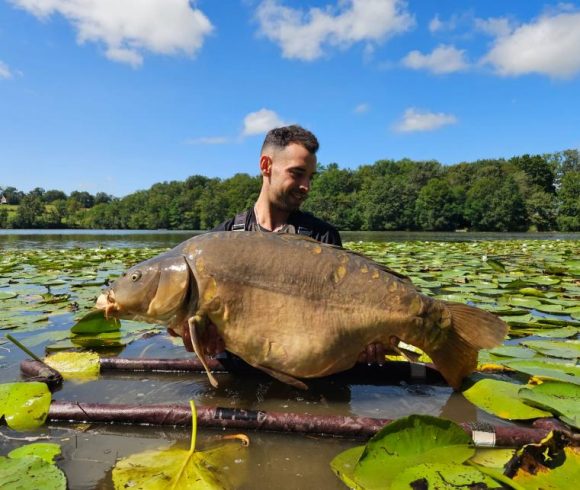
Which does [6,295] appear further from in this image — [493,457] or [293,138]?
[493,457]

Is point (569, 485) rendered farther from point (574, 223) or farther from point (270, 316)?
point (574, 223)

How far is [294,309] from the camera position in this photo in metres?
2.18

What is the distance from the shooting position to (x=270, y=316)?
85.3 inches

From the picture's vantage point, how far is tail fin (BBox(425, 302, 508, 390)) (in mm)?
2176

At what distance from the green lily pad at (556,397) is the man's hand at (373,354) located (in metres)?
0.71

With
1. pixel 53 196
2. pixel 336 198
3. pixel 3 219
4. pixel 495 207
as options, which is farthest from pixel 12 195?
pixel 495 207

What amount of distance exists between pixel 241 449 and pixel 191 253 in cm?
97

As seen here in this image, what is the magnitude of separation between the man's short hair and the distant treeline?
55.7 metres

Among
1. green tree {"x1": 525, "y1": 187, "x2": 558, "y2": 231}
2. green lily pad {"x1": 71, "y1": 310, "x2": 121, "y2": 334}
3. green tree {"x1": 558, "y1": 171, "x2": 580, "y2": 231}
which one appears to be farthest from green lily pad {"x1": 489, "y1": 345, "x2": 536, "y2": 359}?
green tree {"x1": 525, "y1": 187, "x2": 558, "y2": 231}

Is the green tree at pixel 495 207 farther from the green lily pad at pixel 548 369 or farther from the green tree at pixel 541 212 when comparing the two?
the green lily pad at pixel 548 369

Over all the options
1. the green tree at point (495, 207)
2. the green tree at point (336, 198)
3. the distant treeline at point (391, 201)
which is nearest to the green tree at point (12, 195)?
the distant treeline at point (391, 201)

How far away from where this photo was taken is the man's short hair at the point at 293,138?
11.3ft

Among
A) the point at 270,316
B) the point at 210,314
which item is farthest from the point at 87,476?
the point at 270,316

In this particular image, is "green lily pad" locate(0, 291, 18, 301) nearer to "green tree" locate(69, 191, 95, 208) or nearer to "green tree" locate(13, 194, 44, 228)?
"green tree" locate(13, 194, 44, 228)
